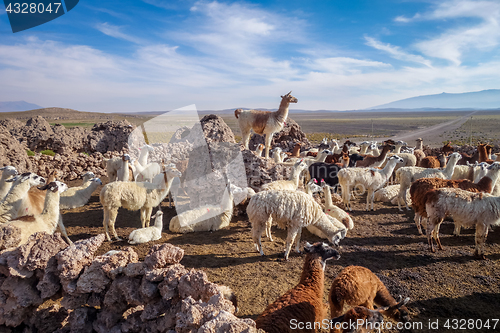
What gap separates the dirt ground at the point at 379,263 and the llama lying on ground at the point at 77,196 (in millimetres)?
466

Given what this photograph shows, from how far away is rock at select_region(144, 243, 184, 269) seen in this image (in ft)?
11.6

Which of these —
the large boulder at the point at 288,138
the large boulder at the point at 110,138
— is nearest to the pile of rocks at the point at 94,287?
the large boulder at the point at 110,138

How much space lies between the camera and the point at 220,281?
5422 millimetres

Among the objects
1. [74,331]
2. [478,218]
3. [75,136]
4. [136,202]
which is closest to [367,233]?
[478,218]

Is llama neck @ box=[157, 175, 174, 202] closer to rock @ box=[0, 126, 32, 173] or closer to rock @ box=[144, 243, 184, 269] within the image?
rock @ box=[144, 243, 184, 269]

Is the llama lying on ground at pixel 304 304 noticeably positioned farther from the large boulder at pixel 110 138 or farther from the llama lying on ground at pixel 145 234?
the large boulder at pixel 110 138

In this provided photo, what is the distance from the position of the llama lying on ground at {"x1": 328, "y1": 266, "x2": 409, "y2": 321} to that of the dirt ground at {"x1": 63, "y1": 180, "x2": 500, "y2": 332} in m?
0.70

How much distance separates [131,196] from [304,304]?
553 centimetres

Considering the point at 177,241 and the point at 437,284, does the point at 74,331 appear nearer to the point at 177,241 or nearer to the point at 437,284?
the point at 177,241

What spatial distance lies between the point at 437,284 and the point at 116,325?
5771mm

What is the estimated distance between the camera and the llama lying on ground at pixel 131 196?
23.1 ft

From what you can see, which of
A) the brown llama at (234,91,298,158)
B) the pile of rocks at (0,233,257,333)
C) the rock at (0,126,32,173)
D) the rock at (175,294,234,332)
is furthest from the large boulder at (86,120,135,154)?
the rock at (175,294,234,332)

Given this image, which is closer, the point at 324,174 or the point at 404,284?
the point at 404,284

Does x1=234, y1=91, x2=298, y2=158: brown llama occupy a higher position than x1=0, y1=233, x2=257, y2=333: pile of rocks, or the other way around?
x1=234, y1=91, x2=298, y2=158: brown llama
